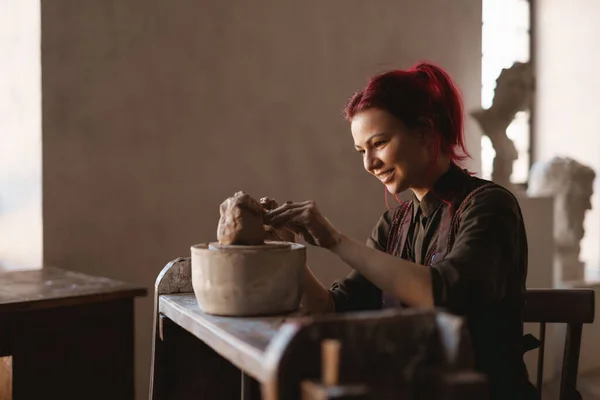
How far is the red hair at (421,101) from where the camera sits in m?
1.61

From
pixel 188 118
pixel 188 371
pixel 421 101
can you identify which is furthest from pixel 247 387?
pixel 188 118

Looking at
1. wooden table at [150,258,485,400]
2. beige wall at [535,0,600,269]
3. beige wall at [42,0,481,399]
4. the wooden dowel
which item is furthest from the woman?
beige wall at [535,0,600,269]

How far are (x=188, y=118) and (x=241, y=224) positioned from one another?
5.04 ft

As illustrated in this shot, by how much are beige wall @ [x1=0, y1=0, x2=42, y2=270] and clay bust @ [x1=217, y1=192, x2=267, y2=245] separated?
135 centimetres

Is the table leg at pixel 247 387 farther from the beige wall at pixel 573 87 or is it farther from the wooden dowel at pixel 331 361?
the beige wall at pixel 573 87

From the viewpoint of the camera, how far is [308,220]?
54.1 inches

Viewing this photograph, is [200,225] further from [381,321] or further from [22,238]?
[381,321]

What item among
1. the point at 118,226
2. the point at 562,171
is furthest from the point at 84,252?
the point at 562,171

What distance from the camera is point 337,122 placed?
10.6 feet

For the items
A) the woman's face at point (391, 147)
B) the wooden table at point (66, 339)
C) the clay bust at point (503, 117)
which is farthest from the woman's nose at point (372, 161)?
the clay bust at point (503, 117)

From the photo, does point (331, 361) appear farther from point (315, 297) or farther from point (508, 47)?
point (508, 47)

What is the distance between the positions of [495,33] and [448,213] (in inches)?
136

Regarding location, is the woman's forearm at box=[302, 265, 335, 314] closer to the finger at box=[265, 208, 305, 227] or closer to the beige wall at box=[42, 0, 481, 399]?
the finger at box=[265, 208, 305, 227]

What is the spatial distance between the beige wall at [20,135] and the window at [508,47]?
112 inches
